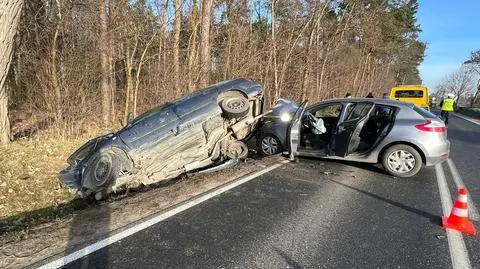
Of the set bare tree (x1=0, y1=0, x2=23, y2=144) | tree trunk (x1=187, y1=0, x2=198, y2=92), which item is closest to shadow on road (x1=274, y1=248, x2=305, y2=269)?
bare tree (x1=0, y1=0, x2=23, y2=144)

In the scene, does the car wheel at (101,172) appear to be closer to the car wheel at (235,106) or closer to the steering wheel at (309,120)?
the car wheel at (235,106)

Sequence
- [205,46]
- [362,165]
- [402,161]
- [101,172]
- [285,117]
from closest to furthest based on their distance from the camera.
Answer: [101,172], [402,161], [362,165], [285,117], [205,46]

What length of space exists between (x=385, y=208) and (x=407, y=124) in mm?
2409

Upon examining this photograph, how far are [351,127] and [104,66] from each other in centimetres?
794

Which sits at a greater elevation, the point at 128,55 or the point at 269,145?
the point at 128,55

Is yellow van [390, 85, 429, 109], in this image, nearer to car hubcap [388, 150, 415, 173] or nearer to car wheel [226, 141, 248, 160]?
car hubcap [388, 150, 415, 173]

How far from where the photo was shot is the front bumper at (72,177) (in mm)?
5492

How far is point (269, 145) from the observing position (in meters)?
8.43

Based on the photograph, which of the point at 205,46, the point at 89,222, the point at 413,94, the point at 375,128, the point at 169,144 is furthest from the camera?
the point at 413,94

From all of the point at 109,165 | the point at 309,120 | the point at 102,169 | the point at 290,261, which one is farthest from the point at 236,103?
the point at 290,261

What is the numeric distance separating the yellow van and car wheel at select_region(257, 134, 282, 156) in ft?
44.4

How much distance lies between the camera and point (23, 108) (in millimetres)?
10828

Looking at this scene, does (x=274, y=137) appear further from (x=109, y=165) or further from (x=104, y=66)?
(x=104, y=66)

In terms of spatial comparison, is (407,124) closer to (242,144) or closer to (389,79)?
(242,144)
